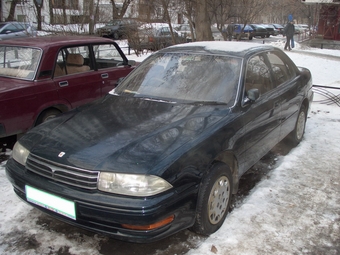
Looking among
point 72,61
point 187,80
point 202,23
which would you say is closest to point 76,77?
point 72,61

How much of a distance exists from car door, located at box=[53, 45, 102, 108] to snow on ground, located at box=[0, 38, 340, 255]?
1496 millimetres

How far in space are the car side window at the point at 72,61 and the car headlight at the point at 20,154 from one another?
2348mm

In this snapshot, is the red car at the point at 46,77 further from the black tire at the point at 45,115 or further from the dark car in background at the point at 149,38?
the dark car in background at the point at 149,38

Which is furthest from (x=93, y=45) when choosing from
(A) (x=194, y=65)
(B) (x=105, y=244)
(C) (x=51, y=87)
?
(B) (x=105, y=244)

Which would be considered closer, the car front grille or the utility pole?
the car front grille

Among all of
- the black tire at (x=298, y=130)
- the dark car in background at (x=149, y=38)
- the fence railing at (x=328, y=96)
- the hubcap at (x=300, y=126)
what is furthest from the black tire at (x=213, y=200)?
the dark car in background at (x=149, y=38)

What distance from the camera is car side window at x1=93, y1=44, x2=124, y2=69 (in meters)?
6.14

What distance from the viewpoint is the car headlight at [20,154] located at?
3.05 m

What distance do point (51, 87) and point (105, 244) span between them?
9.41 feet

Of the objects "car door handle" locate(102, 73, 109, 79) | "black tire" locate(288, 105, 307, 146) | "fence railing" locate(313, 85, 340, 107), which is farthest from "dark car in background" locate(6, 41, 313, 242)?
"fence railing" locate(313, 85, 340, 107)

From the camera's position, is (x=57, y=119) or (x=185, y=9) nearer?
(x=57, y=119)

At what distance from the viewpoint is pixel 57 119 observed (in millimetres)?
3510

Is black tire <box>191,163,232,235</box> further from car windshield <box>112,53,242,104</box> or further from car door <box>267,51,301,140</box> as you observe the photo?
car door <box>267,51,301,140</box>

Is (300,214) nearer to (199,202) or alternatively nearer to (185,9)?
(199,202)
